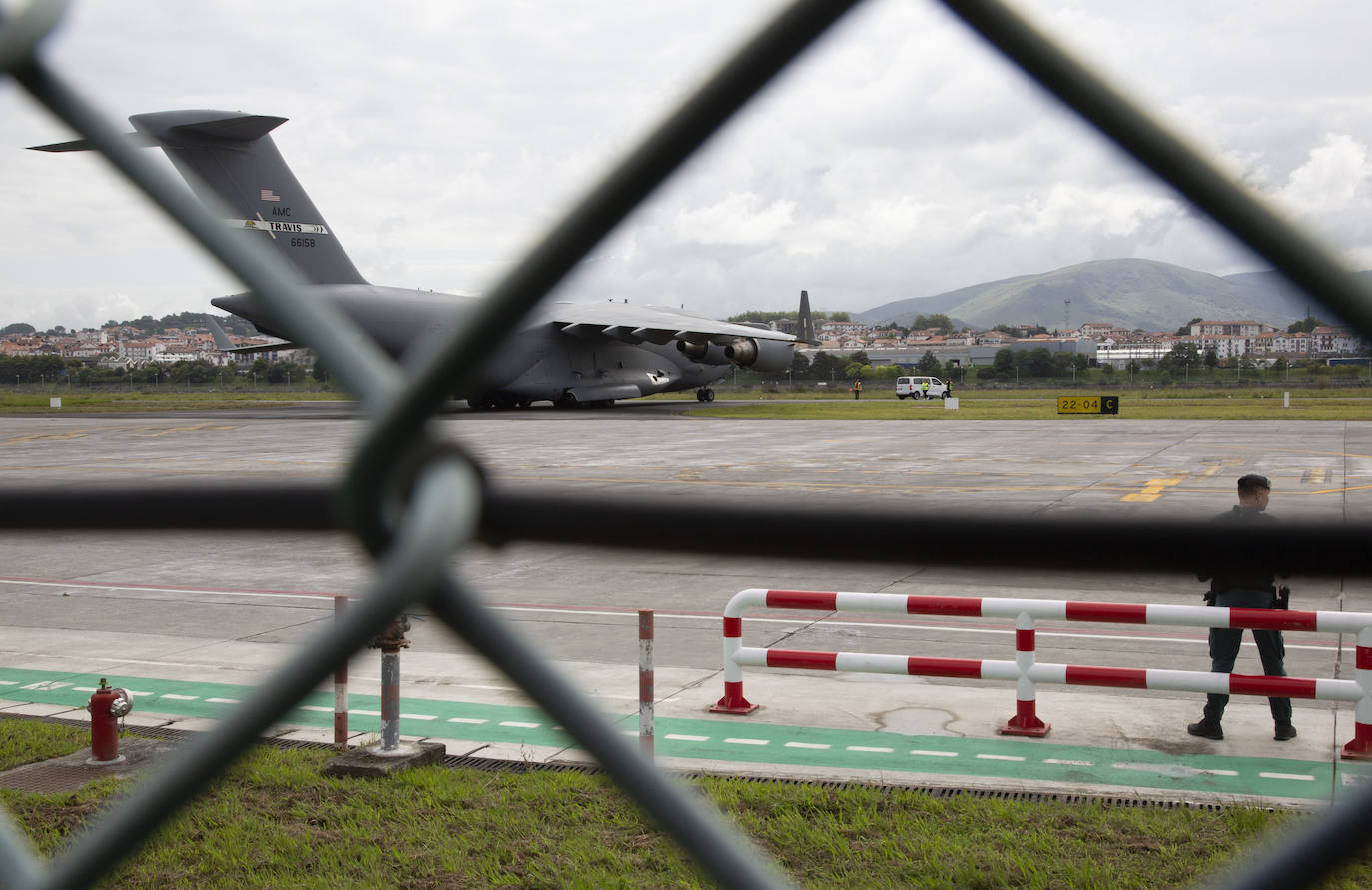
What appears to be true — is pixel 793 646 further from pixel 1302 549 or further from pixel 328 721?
pixel 1302 549

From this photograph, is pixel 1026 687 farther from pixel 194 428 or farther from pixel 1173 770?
pixel 194 428

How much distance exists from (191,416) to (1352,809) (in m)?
41.3

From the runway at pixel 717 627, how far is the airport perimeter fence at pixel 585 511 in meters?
0.02

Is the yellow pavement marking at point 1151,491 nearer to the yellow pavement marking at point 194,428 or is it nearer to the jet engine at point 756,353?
the jet engine at point 756,353

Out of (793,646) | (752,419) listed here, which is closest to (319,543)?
(793,646)

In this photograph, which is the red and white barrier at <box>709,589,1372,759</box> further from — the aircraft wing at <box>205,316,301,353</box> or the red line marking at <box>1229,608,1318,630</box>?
the aircraft wing at <box>205,316,301,353</box>

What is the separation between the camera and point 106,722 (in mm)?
6691

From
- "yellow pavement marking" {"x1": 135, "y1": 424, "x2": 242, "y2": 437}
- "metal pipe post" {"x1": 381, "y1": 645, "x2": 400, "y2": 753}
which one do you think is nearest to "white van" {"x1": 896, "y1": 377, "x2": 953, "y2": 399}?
"yellow pavement marking" {"x1": 135, "y1": 424, "x2": 242, "y2": 437}

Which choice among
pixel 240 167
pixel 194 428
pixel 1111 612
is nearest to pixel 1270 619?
pixel 1111 612

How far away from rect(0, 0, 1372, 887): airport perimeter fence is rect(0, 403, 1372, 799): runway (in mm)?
23

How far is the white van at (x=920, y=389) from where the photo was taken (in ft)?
218

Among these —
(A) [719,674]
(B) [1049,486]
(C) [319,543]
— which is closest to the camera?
(C) [319,543]

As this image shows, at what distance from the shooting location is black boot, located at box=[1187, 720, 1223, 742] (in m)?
6.80

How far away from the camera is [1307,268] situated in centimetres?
73
